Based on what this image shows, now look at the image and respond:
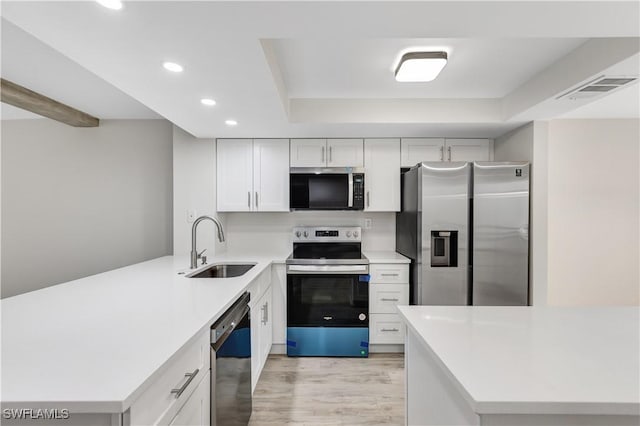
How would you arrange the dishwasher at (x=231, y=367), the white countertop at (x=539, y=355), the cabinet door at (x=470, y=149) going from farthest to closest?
the cabinet door at (x=470, y=149)
the dishwasher at (x=231, y=367)
the white countertop at (x=539, y=355)

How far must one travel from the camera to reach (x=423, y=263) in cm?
265

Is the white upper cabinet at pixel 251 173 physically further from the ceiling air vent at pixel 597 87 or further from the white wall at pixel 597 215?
the white wall at pixel 597 215

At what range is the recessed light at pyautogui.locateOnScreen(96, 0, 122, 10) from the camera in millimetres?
1103

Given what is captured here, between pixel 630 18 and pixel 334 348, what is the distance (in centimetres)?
284

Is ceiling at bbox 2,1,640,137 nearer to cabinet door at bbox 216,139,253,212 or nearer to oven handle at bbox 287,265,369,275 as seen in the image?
cabinet door at bbox 216,139,253,212

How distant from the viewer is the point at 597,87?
1.94m

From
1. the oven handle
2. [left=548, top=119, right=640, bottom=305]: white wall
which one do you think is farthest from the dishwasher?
[left=548, top=119, right=640, bottom=305]: white wall

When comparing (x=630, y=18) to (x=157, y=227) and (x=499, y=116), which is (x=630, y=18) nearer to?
(x=499, y=116)

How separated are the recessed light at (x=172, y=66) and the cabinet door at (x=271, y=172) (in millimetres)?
1526

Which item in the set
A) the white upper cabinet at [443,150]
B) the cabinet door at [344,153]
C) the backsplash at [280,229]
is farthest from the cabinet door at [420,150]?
the backsplash at [280,229]

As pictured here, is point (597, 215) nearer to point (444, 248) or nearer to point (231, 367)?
point (444, 248)

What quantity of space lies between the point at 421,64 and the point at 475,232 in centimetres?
151

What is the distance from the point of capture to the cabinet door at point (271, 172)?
10.4ft

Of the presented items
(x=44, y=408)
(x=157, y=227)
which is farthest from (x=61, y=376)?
(x=157, y=227)
